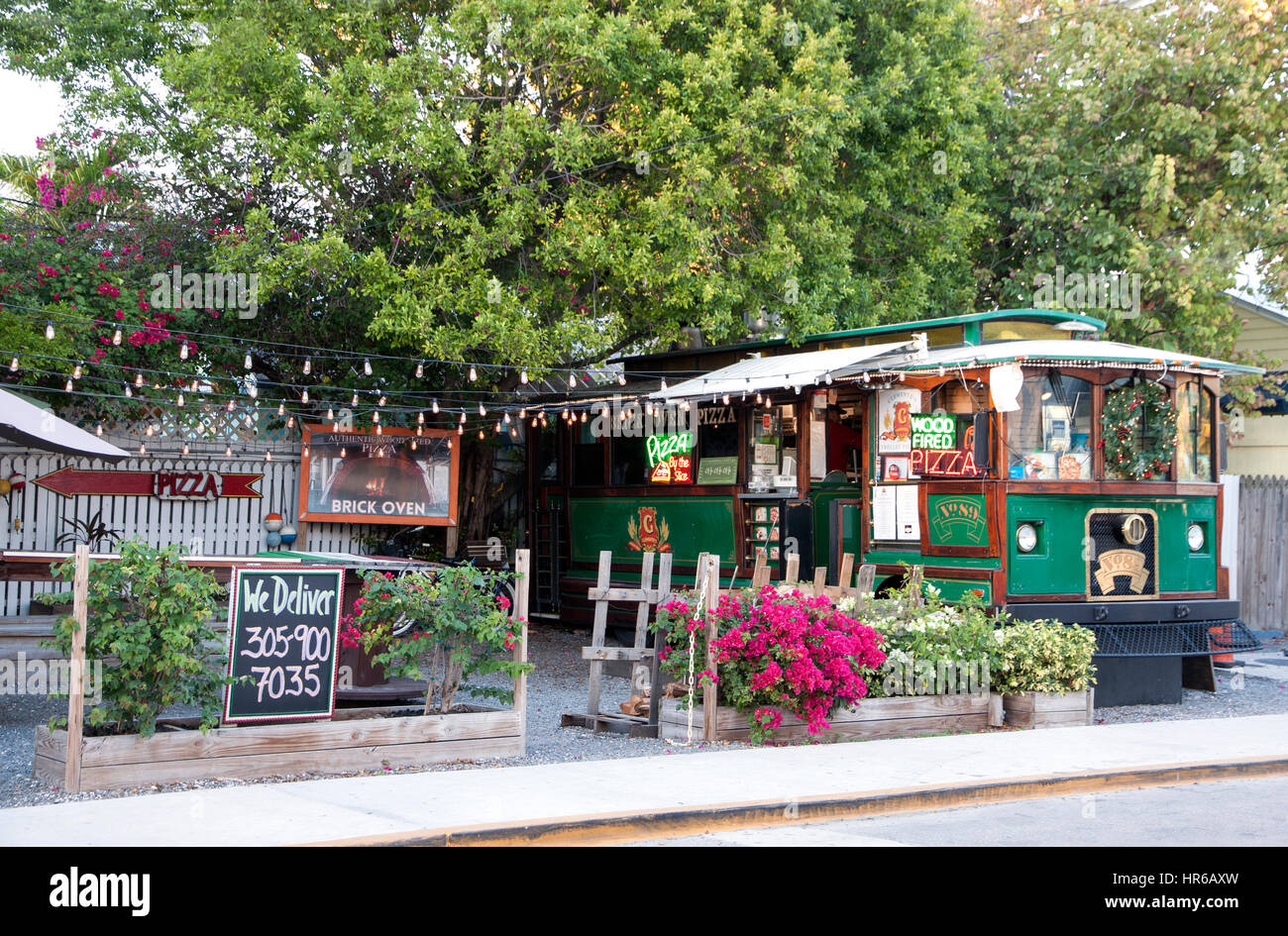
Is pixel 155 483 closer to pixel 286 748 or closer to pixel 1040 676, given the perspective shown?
pixel 286 748

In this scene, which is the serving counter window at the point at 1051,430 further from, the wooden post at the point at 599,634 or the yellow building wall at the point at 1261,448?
the yellow building wall at the point at 1261,448

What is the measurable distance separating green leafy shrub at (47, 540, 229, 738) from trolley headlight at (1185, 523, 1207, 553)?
960 cm

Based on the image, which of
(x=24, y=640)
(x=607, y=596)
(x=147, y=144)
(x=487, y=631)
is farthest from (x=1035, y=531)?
(x=147, y=144)

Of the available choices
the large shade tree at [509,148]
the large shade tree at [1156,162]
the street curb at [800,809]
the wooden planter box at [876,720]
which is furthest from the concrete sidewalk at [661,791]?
the large shade tree at [1156,162]

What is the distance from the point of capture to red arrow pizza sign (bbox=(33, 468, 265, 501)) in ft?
50.5

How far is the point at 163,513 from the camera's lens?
1612 cm

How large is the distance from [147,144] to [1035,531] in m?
11.2

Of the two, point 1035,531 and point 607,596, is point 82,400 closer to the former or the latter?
point 607,596

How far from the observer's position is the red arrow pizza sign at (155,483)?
15405mm

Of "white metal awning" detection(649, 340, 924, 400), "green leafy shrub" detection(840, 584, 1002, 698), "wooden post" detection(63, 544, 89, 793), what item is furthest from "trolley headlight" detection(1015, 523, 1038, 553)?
"wooden post" detection(63, 544, 89, 793)

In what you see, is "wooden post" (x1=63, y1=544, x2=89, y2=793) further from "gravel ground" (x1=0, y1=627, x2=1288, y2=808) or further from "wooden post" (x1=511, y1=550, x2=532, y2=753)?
"wooden post" (x1=511, y1=550, x2=532, y2=753)

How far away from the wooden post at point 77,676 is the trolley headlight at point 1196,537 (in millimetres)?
10354

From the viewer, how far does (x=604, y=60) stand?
14086 millimetres

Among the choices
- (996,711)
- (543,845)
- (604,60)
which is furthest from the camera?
(604,60)
